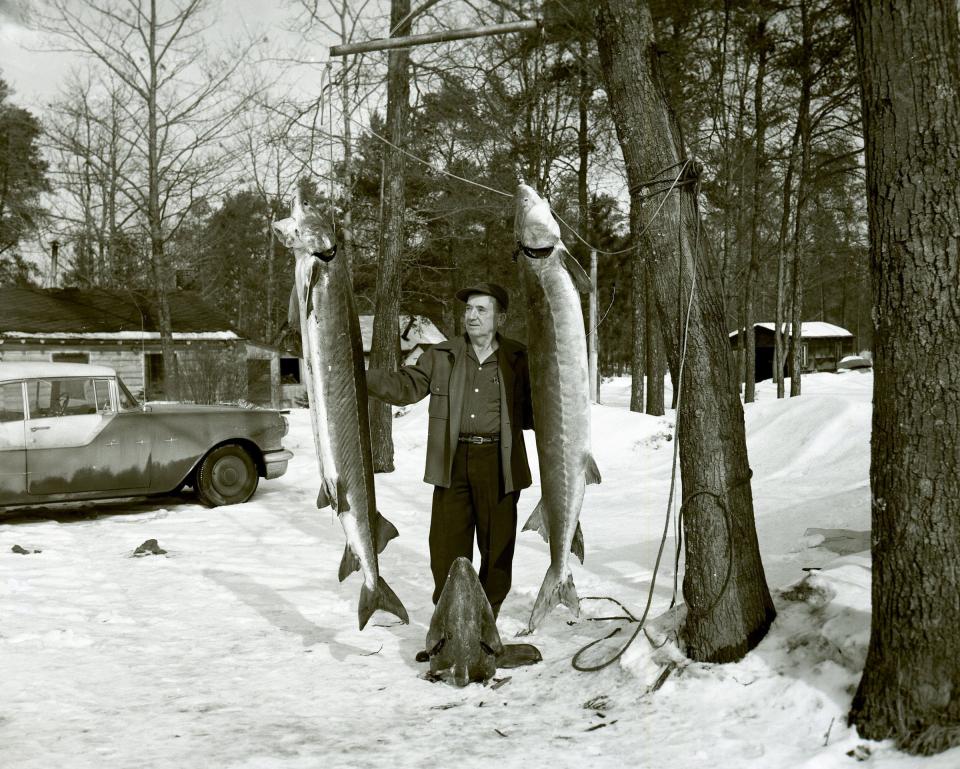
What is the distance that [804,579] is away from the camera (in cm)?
473

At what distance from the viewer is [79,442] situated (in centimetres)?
1003

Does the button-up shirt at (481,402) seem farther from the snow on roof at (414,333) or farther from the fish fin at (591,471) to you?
the snow on roof at (414,333)

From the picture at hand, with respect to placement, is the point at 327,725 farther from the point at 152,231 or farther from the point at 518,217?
the point at 152,231

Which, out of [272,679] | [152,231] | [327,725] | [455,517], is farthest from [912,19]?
[152,231]

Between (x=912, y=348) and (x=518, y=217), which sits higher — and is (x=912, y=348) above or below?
below

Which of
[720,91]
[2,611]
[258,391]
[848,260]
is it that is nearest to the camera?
[2,611]

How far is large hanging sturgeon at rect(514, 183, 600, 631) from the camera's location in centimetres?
→ 397

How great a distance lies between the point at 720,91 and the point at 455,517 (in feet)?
67.2

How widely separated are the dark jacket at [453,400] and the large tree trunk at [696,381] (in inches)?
34.6

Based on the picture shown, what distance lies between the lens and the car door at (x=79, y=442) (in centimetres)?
981

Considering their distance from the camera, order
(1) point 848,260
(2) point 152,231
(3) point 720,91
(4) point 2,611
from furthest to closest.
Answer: (1) point 848,260 → (3) point 720,91 → (2) point 152,231 → (4) point 2,611

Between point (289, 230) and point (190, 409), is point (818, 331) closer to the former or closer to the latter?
point (190, 409)

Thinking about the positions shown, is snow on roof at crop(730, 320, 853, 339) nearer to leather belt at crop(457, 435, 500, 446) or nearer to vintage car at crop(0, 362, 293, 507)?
vintage car at crop(0, 362, 293, 507)

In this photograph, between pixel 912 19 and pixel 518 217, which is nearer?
pixel 912 19
